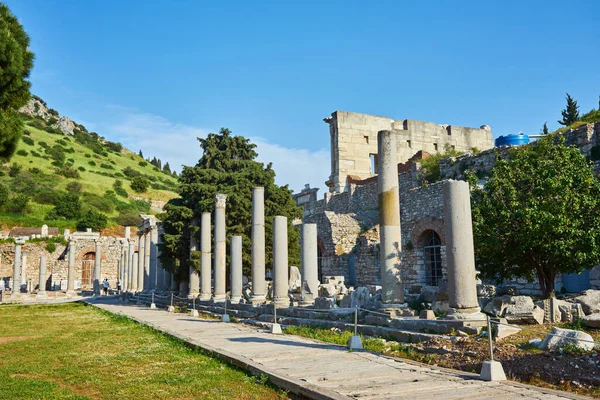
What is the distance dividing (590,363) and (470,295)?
9.22ft

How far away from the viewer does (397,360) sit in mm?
8258

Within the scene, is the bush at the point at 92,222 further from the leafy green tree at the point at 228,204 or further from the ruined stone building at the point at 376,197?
the leafy green tree at the point at 228,204

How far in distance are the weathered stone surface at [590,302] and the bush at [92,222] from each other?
56.9 m

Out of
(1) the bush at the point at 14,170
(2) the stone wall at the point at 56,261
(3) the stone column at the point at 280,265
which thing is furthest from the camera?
(1) the bush at the point at 14,170

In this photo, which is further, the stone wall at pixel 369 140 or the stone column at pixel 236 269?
the stone wall at pixel 369 140

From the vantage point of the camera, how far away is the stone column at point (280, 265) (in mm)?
15625

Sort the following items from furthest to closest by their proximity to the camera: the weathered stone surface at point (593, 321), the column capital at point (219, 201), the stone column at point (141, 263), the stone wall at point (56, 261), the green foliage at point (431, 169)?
1. the stone wall at point (56, 261)
2. the stone column at point (141, 263)
3. the green foliage at point (431, 169)
4. the column capital at point (219, 201)
5. the weathered stone surface at point (593, 321)

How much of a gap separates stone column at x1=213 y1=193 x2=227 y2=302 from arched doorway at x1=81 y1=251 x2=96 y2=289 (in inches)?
1382

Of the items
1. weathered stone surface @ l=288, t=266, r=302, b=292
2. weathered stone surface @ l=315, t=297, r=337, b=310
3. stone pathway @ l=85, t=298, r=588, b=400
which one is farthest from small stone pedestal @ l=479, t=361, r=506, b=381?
weathered stone surface @ l=288, t=266, r=302, b=292

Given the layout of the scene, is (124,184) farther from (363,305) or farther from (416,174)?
(363,305)

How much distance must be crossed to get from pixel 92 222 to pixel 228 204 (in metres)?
41.3

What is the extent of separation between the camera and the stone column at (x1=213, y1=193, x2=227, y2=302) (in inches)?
792

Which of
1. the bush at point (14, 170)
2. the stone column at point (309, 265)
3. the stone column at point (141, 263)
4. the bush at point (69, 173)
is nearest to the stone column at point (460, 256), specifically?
the stone column at point (309, 265)

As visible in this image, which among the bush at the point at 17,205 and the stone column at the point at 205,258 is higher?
the bush at the point at 17,205
